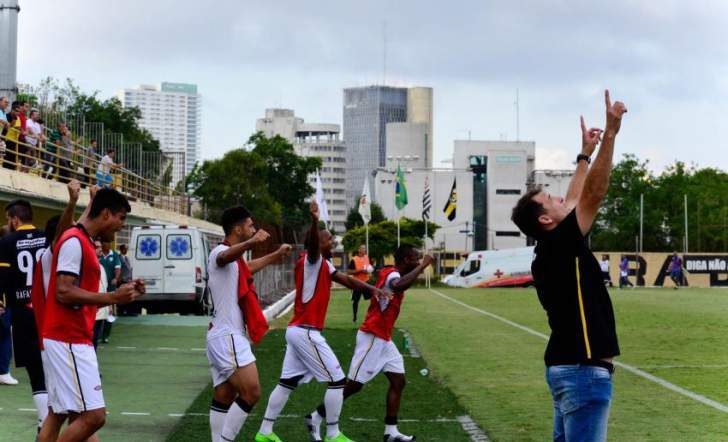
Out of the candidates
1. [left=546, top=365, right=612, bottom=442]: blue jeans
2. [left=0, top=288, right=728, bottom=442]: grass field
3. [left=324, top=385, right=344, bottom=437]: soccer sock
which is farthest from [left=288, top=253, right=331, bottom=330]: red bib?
[left=546, top=365, right=612, bottom=442]: blue jeans

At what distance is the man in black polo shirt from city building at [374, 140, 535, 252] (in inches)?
5209

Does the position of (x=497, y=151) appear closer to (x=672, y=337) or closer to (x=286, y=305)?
(x=286, y=305)

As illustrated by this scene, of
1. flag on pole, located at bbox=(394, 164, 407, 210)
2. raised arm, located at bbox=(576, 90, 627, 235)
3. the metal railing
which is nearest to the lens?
raised arm, located at bbox=(576, 90, 627, 235)

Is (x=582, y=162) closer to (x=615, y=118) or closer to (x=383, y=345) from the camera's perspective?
(x=615, y=118)

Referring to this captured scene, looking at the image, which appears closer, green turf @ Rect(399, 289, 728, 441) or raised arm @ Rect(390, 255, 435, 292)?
raised arm @ Rect(390, 255, 435, 292)

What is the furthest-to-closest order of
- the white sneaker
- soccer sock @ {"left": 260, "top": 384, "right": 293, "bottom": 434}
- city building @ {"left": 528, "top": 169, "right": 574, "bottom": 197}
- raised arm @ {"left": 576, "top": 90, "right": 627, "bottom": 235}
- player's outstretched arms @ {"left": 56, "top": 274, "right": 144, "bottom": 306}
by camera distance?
city building @ {"left": 528, "top": 169, "right": 574, "bottom": 197}, the white sneaker, soccer sock @ {"left": 260, "top": 384, "right": 293, "bottom": 434}, player's outstretched arms @ {"left": 56, "top": 274, "right": 144, "bottom": 306}, raised arm @ {"left": 576, "top": 90, "right": 627, "bottom": 235}

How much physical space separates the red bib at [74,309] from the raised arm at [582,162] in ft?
9.52

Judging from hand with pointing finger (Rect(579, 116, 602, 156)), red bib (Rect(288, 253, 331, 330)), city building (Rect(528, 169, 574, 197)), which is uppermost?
city building (Rect(528, 169, 574, 197))

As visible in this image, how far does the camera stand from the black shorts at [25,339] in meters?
9.91

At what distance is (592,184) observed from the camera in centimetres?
548

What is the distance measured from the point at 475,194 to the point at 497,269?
81327 mm

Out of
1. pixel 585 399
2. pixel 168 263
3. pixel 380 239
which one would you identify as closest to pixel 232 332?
pixel 585 399

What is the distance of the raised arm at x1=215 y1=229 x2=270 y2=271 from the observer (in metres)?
8.20

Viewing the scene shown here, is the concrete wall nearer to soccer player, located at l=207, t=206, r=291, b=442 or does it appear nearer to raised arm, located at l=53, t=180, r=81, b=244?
soccer player, located at l=207, t=206, r=291, b=442
